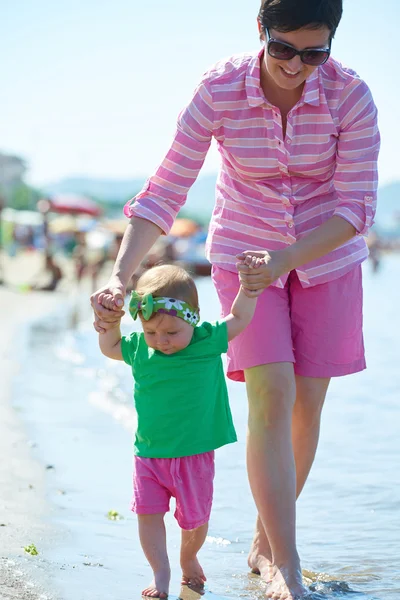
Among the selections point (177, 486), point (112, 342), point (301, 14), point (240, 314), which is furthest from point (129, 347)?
point (301, 14)

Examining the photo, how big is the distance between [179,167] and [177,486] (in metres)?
1.12

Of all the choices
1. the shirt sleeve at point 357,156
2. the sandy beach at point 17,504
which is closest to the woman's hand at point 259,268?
the shirt sleeve at point 357,156

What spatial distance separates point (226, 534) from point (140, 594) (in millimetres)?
1189

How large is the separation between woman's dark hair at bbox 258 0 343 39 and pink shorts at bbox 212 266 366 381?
2.92ft

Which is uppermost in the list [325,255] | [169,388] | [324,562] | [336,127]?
[336,127]

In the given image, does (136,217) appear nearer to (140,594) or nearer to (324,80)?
(324,80)

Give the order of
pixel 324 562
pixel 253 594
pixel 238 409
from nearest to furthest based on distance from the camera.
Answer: pixel 253 594
pixel 324 562
pixel 238 409

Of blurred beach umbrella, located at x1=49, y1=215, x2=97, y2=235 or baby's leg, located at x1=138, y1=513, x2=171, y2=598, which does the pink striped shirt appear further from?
blurred beach umbrella, located at x1=49, y1=215, x2=97, y2=235

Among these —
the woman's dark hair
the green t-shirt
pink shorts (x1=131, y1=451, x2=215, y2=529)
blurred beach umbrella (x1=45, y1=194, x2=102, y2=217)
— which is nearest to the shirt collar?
the woman's dark hair

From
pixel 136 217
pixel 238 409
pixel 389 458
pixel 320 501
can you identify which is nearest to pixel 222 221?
pixel 136 217

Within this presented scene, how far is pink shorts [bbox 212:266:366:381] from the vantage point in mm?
3588

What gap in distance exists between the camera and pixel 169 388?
3303 millimetres

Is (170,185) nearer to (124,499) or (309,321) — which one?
(309,321)

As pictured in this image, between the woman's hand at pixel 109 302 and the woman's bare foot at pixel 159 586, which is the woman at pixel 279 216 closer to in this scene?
the woman's hand at pixel 109 302
